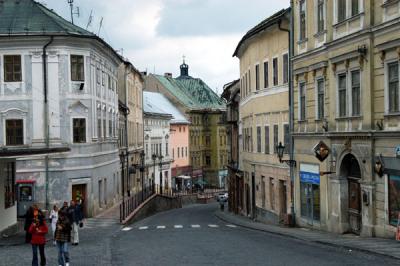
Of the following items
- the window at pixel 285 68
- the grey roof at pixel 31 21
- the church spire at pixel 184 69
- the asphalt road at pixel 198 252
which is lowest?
the asphalt road at pixel 198 252

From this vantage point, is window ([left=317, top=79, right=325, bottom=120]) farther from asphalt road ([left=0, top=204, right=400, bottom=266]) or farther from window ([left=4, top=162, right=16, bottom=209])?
window ([left=4, top=162, right=16, bottom=209])

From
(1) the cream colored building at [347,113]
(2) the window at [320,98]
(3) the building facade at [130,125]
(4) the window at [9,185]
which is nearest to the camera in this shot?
(1) the cream colored building at [347,113]

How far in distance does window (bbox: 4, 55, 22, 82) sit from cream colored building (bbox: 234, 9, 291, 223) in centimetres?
1274

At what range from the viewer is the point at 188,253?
71.0 ft

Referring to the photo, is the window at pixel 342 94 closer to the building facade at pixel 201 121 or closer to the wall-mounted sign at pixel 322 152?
the wall-mounted sign at pixel 322 152

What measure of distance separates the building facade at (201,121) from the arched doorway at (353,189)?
75668 millimetres

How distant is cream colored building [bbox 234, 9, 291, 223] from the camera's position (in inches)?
1391

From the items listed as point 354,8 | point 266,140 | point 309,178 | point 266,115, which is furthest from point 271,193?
point 354,8

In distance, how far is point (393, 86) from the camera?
22.8 metres

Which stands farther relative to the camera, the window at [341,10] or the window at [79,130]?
the window at [79,130]

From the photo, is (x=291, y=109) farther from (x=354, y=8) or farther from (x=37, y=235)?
(x=37, y=235)

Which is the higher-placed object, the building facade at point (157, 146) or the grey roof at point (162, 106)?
the grey roof at point (162, 106)

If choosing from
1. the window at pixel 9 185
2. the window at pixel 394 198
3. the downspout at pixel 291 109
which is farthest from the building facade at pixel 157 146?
the window at pixel 394 198

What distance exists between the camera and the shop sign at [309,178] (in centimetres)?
3038
